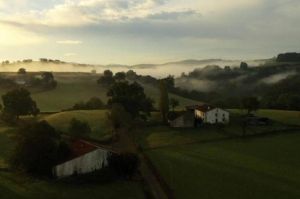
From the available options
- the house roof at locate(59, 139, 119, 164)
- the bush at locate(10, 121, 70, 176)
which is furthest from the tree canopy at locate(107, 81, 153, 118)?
the bush at locate(10, 121, 70, 176)

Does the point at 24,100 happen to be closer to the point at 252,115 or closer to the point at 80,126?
the point at 80,126

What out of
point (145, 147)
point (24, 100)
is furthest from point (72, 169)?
point (24, 100)

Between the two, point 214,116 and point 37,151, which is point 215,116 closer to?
point 214,116

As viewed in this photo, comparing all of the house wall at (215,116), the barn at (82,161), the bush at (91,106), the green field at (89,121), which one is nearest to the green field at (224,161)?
the house wall at (215,116)

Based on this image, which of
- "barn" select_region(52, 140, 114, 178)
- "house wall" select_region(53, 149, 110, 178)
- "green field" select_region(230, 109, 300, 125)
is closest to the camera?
"house wall" select_region(53, 149, 110, 178)

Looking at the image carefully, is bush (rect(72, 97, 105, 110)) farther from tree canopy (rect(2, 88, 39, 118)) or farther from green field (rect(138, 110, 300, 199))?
green field (rect(138, 110, 300, 199))

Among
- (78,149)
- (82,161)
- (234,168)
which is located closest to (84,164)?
(82,161)

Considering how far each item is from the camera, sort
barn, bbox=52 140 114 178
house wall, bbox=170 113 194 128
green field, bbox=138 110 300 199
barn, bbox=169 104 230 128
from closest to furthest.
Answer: green field, bbox=138 110 300 199 < barn, bbox=52 140 114 178 < house wall, bbox=170 113 194 128 < barn, bbox=169 104 230 128
